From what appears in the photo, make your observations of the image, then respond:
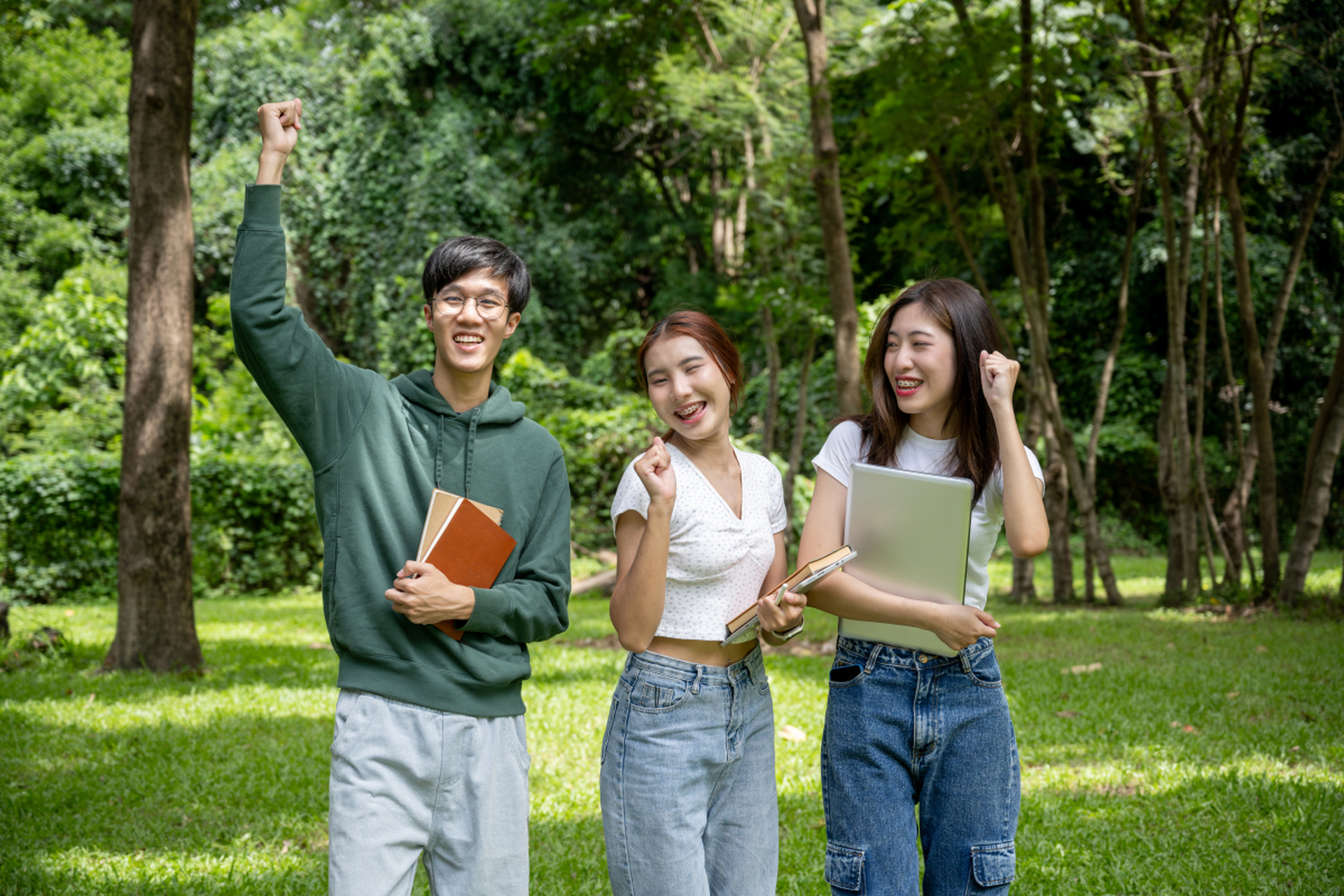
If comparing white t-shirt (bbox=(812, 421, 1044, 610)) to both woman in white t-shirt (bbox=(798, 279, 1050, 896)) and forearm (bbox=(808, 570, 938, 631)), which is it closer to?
woman in white t-shirt (bbox=(798, 279, 1050, 896))

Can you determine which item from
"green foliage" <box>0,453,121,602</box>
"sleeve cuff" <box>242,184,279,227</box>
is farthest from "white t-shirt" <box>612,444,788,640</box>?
"green foliage" <box>0,453,121,602</box>

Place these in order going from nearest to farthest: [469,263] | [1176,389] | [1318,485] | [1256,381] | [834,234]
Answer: [469,263], [834,234], [1318,485], [1256,381], [1176,389]

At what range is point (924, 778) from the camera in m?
2.00

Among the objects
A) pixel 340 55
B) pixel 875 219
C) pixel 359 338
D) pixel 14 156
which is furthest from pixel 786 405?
pixel 14 156

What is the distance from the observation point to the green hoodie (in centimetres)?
189

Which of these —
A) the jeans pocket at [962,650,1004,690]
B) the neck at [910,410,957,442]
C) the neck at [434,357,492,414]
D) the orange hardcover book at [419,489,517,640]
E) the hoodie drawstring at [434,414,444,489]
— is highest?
the neck at [434,357,492,414]

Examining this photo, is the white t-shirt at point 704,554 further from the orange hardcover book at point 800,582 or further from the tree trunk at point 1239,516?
the tree trunk at point 1239,516

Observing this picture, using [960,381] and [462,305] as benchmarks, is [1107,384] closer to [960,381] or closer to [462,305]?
[960,381]

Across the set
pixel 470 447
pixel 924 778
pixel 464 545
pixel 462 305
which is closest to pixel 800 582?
pixel 924 778

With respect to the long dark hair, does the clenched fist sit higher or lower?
higher

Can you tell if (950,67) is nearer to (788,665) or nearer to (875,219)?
(788,665)

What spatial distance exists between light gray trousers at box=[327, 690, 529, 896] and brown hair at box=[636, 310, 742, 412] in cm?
83

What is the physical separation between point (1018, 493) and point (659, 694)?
805mm

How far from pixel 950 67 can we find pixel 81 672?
7.46 metres
